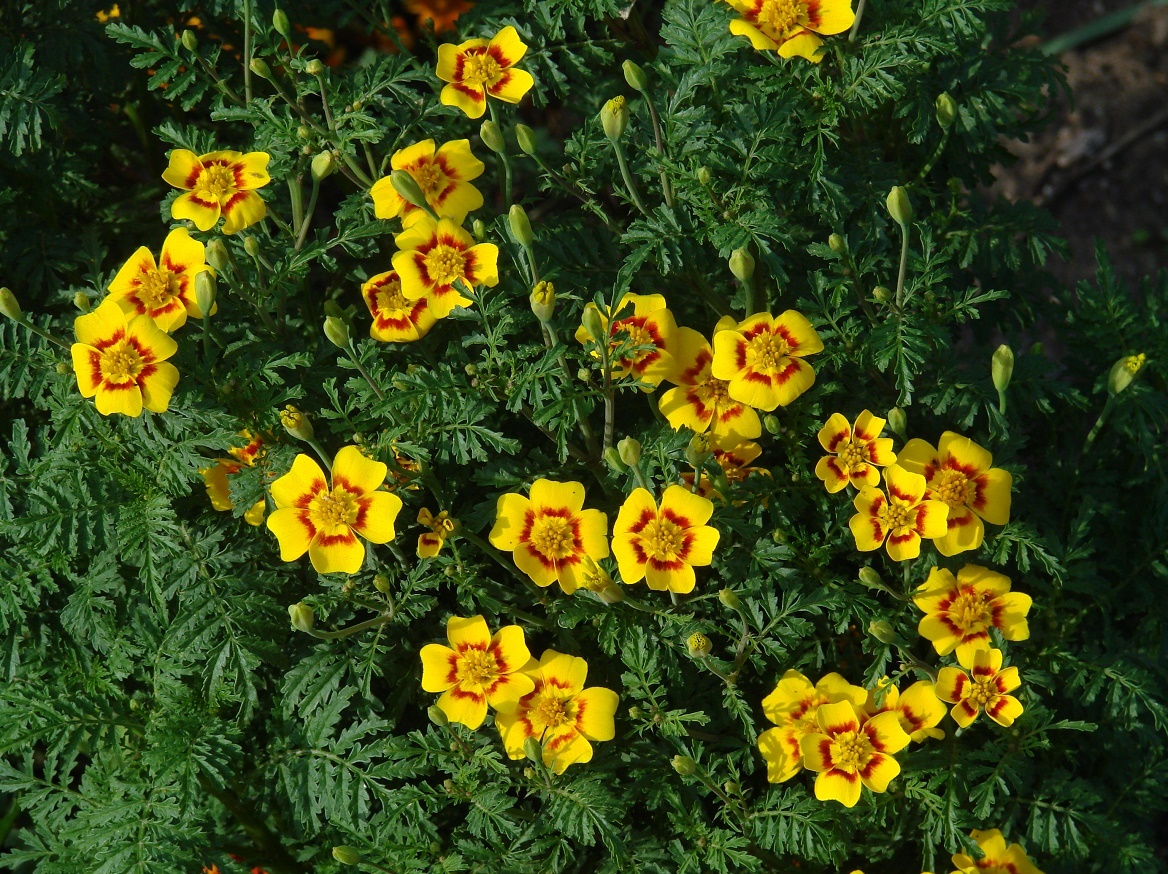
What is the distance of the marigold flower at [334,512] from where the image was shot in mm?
2299

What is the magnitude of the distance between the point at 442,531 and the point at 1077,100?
3.61 meters

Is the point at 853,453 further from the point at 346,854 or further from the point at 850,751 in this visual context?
the point at 346,854

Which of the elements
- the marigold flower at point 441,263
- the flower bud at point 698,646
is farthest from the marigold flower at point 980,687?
the marigold flower at point 441,263

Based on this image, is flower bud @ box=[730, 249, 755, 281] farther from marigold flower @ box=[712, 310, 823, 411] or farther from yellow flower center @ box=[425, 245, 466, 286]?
yellow flower center @ box=[425, 245, 466, 286]

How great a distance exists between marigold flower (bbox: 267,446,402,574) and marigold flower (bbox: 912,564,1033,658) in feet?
3.66

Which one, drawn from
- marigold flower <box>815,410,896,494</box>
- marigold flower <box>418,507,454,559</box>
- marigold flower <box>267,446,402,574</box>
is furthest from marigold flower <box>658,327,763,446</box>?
marigold flower <box>267,446,402,574</box>

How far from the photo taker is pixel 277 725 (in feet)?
8.63

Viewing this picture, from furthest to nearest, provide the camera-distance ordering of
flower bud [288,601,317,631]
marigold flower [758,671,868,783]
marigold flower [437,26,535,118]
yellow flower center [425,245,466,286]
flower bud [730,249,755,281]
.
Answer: marigold flower [437,26,535,118] → yellow flower center [425,245,466,286] → marigold flower [758,671,868,783] → flower bud [730,249,755,281] → flower bud [288,601,317,631]

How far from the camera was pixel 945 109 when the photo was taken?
99.9 inches

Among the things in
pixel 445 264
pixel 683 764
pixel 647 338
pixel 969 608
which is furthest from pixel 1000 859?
pixel 445 264

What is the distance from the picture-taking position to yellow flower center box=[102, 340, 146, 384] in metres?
2.36

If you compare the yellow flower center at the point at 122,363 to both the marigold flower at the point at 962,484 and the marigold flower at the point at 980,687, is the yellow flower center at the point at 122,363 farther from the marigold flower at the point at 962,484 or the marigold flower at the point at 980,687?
the marigold flower at the point at 980,687

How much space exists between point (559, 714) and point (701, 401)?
28.2 inches

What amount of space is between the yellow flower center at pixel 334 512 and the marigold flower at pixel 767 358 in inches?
30.9
